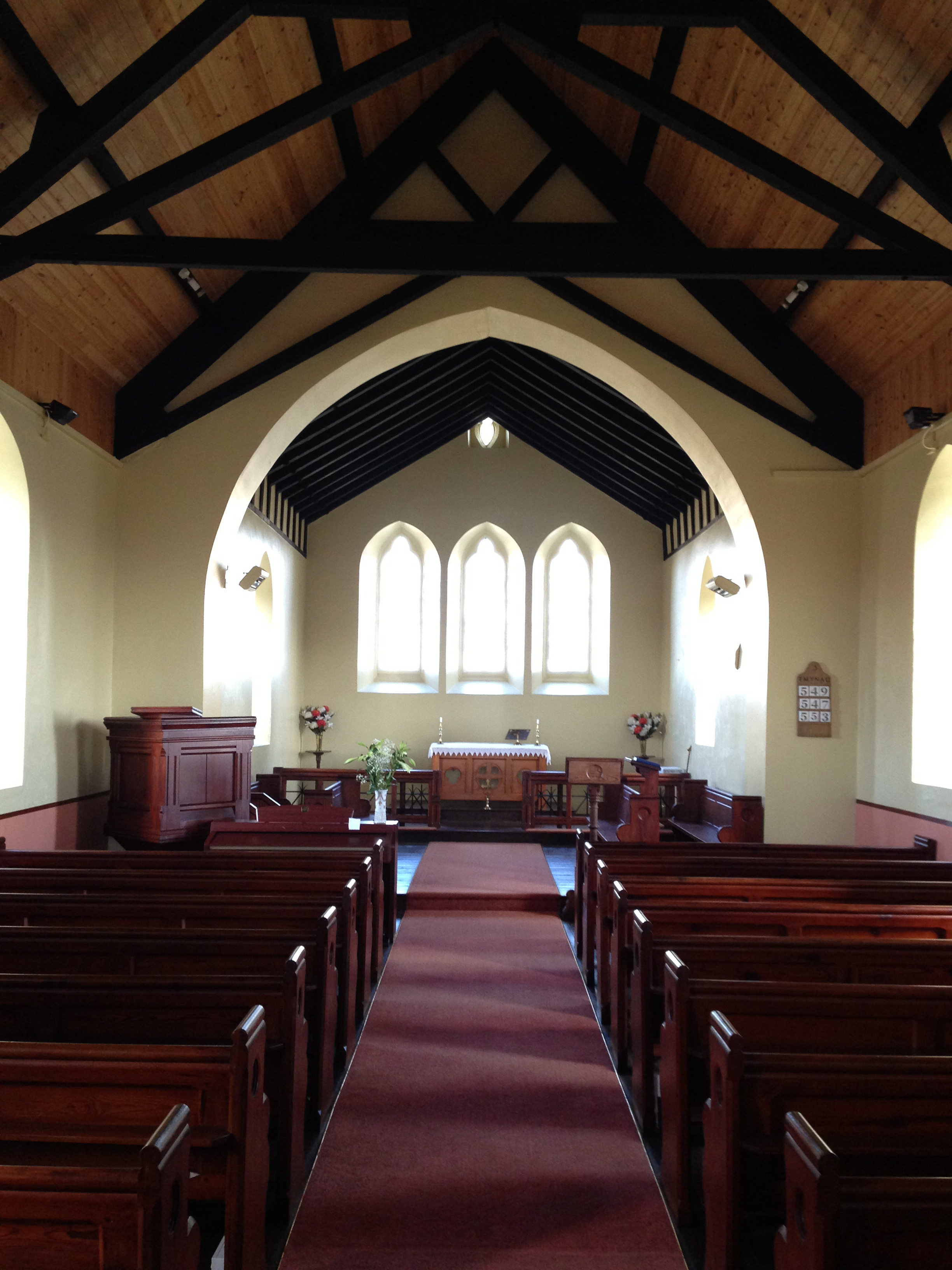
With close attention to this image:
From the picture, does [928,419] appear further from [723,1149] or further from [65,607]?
[65,607]

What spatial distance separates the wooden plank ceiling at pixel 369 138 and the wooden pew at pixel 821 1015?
4.43m

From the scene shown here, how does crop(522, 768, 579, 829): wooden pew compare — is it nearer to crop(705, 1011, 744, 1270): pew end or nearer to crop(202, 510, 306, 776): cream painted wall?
crop(202, 510, 306, 776): cream painted wall

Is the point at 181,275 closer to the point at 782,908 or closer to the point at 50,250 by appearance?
the point at 50,250

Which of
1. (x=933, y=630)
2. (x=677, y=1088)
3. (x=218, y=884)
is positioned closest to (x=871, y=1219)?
(x=677, y=1088)

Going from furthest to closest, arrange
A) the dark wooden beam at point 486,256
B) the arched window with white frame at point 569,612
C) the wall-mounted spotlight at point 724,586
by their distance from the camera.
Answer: the arched window with white frame at point 569,612
the wall-mounted spotlight at point 724,586
the dark wooden beam at point 486,256

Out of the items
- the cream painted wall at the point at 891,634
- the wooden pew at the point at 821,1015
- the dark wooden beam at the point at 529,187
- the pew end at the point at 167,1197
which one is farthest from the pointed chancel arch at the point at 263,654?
the pew end at the point at 167,1197

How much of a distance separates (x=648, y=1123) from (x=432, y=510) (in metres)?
9.94

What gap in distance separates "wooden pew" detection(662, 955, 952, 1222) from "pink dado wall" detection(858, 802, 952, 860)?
3.55 meters

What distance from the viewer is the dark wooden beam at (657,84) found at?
5676 mm

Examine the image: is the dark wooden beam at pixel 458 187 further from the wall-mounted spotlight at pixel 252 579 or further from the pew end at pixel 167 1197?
the pew end at pixel 167 1197

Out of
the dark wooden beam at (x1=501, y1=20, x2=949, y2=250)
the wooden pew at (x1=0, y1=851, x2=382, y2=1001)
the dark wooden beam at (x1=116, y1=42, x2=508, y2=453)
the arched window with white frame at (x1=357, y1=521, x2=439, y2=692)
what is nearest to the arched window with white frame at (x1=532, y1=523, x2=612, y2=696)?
the arched window with white frame at (x1=357, y1=521, x2=439, y2=692)

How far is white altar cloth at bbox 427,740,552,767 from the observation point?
10883 mm

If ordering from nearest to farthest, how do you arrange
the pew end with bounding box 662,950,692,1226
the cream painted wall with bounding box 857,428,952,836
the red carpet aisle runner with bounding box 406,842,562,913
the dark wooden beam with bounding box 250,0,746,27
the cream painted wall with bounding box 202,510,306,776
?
the pew end with bounding box 662,950,692,1226 → the dark wooden beam with bounding box 250,0,746,27 → the cream painted wall with bounding box 857,428,952,836 → the red carpet aisle runner with bounding box 406,842,562,913 → the cream painted wall with bounding box 202,510,306,776

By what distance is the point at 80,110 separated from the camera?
4312mm
